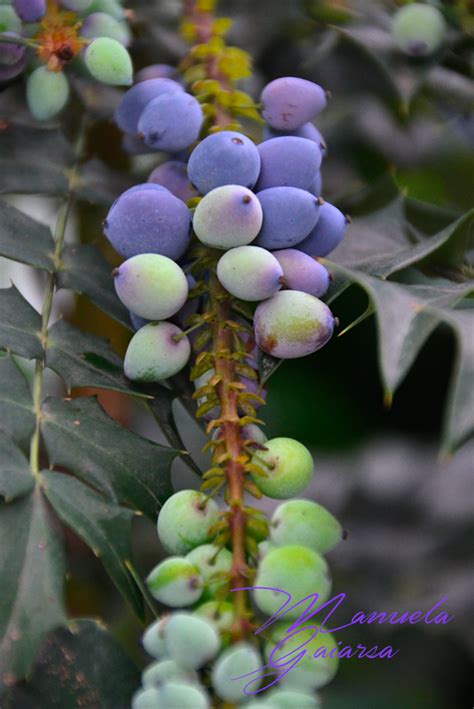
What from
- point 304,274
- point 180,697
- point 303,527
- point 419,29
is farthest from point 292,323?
point 419,29

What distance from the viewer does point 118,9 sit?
30.1 inches

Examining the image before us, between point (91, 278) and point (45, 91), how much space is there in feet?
0.52

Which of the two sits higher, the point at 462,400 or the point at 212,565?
the point at 462,400

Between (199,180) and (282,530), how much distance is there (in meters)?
0.26

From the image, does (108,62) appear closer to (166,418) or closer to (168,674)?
(166,418)

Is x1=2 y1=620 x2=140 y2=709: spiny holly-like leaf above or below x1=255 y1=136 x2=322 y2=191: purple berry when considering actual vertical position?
below

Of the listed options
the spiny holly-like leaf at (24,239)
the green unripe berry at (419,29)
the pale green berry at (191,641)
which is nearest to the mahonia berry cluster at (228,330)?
the pale green berry at (191,641)

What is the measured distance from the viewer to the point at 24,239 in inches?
27.7

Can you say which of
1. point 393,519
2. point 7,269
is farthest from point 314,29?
point 393,519

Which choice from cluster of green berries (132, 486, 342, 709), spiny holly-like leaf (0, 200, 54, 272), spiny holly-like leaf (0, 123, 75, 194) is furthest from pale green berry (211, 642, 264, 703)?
spiny holly-like leaf (0, 123, 75, 194)

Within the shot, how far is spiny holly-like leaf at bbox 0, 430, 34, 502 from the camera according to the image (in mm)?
540

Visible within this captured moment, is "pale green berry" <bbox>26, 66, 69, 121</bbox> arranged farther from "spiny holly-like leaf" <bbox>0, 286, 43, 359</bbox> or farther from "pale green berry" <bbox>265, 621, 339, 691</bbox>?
"pale green berry" <bbox>265, 621, 339, 691</bbox>

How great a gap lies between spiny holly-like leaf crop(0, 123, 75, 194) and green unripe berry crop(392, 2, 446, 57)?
336 mm

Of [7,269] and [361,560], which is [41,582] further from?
[361,560]
